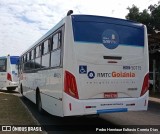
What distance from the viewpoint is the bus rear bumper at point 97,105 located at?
29.2 feet

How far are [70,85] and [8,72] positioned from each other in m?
18.2

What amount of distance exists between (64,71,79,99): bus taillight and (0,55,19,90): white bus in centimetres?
1782

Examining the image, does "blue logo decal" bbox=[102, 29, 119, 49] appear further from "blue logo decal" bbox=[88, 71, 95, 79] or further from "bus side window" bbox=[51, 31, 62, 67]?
"bus side window" bbox=[51, 31, 62, 67]

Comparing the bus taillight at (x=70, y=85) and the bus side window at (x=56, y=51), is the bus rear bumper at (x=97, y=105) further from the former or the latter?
the bus side window at (x=56, y=51)

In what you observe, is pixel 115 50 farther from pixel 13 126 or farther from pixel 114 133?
pixel 13 126

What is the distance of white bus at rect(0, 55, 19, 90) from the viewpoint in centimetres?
2625

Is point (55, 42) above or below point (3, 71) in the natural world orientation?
above

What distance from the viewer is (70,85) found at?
8.97 m

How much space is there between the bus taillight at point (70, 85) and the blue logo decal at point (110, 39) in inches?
54.5

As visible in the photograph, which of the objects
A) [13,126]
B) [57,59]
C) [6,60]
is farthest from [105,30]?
[6,60]

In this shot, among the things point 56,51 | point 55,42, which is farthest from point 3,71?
point 56,51

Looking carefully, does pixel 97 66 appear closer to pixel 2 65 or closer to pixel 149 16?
pixel 2 65

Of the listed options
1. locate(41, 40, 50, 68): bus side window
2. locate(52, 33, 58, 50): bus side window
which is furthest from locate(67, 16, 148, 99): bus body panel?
locate(41, 40, 50, 68): bus side window

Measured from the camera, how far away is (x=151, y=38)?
983 inches
